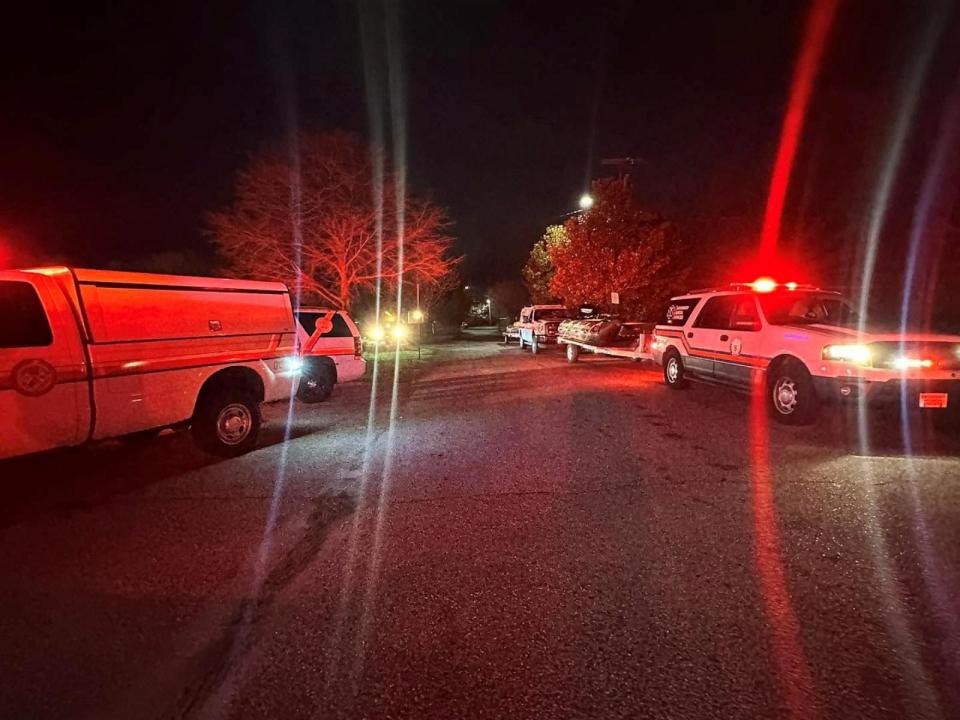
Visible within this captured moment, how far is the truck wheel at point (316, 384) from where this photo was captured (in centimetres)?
→ 1163

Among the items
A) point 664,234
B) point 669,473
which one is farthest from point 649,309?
point 669,473

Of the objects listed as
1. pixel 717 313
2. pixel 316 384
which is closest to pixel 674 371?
pixel 717 313

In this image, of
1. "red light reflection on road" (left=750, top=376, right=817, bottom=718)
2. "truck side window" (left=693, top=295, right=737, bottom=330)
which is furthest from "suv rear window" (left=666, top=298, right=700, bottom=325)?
"red light reflection on road" (left=750, top=376, right=817, bottom=718)

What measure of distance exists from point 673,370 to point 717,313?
6.44ft

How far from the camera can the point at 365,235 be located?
80.0 feet

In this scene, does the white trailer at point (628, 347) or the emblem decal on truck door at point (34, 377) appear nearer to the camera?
the emblem decal on truck door at point (34, 377)

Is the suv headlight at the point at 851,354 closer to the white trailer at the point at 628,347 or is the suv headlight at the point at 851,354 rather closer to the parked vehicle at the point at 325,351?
the white trailer at the point at 628,347

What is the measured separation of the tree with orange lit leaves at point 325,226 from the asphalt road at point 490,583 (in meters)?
17.5

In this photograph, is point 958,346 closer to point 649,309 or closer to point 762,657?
point 762,657

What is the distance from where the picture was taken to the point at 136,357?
6.19m

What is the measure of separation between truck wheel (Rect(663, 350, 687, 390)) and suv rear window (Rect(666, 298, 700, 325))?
63 cm

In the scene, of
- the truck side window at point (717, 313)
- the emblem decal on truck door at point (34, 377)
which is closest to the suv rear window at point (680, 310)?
the truck side window at point (717, 313)

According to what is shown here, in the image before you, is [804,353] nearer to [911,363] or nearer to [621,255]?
[911,363]

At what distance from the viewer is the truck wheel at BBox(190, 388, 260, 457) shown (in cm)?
708
